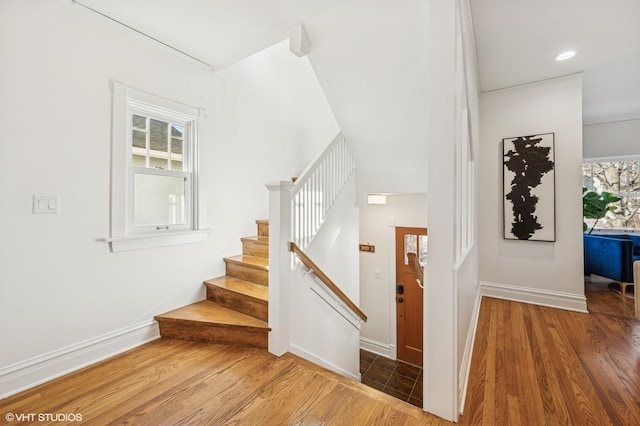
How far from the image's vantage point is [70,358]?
1.98m

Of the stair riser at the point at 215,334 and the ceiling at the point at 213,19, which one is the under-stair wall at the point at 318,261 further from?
the ceiling at the point at 213,19

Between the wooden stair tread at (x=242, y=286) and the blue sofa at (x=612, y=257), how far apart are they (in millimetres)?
4417

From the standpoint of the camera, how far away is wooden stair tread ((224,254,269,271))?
279cm

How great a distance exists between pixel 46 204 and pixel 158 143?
39.2 inches

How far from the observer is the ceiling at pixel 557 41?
2.24 m

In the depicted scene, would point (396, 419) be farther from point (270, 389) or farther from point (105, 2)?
point (105, 2)

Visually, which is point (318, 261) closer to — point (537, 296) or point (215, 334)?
point (215, 334)

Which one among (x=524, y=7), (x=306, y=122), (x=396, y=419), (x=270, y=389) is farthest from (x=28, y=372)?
(x=524, y=7)

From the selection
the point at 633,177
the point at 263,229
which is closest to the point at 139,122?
the point at 263,229

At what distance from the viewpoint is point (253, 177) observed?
3.53m

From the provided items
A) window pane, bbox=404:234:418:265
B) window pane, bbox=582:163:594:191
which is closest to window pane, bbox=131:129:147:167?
window pane, bbox=404:234:418:265

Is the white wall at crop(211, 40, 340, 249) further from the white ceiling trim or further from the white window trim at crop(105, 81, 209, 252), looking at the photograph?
the white window trim at crop(105, 81, 209, 252)

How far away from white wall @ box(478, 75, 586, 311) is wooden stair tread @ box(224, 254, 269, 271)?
112 inches

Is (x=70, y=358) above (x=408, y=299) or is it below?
above
